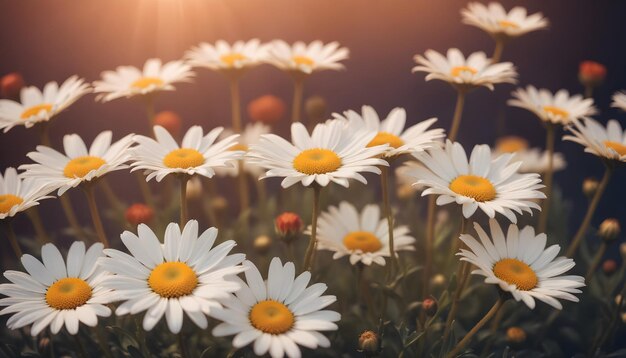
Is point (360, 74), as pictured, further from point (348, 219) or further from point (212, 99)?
point (348, 219)

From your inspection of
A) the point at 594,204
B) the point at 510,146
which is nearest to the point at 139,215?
the point at 594,204

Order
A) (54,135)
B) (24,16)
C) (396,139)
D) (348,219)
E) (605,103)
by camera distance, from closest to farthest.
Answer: (396,139) → (348,219) → (24,16) → (54,135) → (605,103)

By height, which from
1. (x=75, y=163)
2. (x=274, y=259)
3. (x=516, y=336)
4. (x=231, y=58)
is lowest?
(x=516, y=336)

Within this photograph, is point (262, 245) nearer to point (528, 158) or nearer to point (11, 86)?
point (11, 86)

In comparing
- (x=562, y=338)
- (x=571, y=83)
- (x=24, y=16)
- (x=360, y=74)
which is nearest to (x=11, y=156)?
(x=24, y=16)

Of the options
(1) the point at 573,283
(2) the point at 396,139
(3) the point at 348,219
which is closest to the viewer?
Result: (1) the point at 573,283

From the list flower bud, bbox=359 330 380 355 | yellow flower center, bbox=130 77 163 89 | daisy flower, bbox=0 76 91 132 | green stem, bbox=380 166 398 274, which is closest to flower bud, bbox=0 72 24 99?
daisy flower, bbox=0 76 91 132

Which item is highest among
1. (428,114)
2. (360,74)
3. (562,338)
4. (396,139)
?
(396,139)
